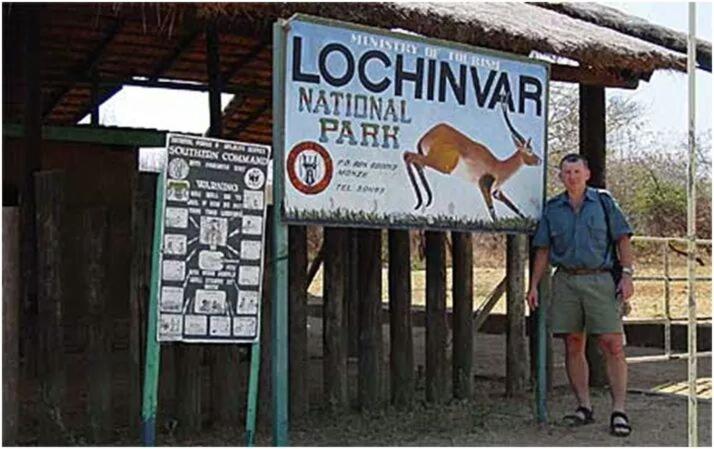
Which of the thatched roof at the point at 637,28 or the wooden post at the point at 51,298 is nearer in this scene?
the wooden post at the point at 51,298

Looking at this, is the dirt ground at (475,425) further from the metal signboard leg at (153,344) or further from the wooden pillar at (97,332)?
the metal signboard leg at (153,344)

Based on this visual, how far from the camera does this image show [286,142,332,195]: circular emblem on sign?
5.64 metres

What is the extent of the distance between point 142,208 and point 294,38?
1.37 m

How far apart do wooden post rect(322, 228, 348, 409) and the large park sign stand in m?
0.83

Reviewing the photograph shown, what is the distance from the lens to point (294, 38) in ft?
18.6

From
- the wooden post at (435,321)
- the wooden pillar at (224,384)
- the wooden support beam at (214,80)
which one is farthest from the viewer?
the wooden support beam at (214,80)

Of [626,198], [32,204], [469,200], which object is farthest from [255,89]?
[626,198]

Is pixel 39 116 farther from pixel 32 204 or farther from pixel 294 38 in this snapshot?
pixel 294 38

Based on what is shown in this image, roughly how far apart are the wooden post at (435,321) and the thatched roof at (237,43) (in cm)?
149

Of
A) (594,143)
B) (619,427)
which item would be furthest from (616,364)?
(594,143)

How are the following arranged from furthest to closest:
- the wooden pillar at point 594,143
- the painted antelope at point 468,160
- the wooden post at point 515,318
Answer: the wooden pillar at point 594,143
the wooden post at point 515,318
the painted antelope at point 468,160

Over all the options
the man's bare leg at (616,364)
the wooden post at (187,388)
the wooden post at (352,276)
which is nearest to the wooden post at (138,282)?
the wooden post at (187,388)

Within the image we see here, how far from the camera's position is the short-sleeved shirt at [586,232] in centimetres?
662

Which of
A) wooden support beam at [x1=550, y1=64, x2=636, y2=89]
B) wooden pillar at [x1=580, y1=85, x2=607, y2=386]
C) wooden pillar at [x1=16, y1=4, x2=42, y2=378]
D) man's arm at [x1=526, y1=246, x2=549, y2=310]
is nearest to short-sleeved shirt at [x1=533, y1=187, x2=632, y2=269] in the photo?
man's arm at [x1=526, y1=246, x2=549, y2=310]
